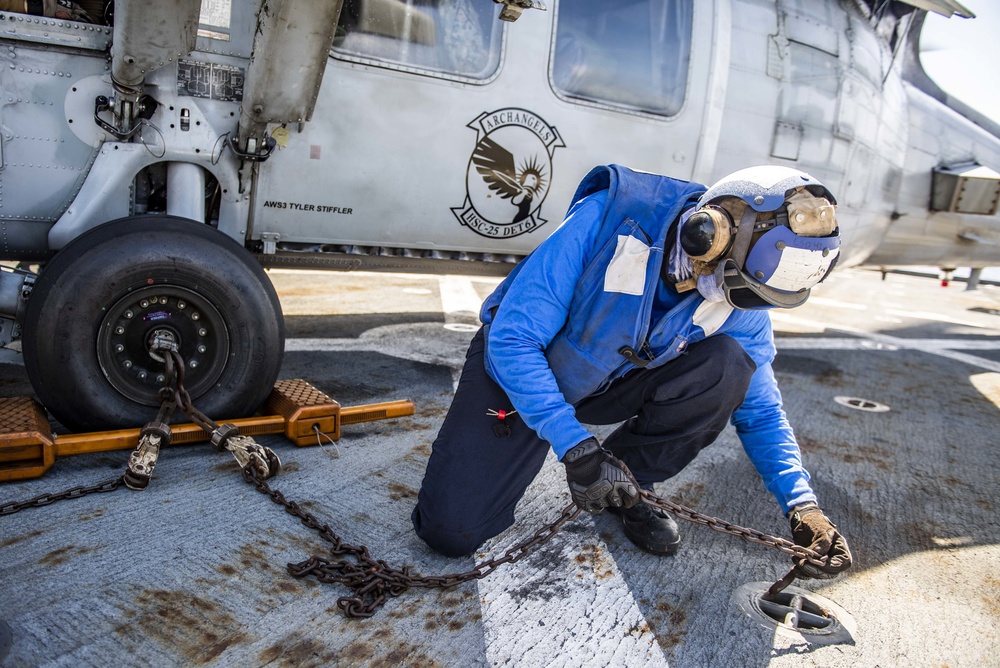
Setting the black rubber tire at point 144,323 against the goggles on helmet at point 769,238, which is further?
the black rubber tire at point 144,323

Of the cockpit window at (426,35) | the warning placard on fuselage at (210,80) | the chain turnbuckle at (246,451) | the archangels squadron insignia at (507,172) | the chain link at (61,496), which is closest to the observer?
the chain link at (61,496)

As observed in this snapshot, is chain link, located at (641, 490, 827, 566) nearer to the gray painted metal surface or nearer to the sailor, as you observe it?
the sailor

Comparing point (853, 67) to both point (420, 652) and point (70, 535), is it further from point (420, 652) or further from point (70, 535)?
point (70, 535)

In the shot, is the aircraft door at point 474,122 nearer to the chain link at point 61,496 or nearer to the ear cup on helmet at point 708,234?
the chain link at point 61,496

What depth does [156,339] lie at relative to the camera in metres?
2.64

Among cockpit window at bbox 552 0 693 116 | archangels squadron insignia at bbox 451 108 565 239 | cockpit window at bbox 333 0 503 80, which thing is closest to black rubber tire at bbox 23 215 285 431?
cockpit window at bbox 333 0 503 80

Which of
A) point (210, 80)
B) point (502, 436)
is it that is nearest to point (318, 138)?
point (210, 80)

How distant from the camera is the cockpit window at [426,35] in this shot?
10.4 ft

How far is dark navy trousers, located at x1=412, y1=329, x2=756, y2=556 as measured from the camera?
2.16 metres

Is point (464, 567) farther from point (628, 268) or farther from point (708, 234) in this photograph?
point (708, 234)

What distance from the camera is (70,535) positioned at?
2.04 meters

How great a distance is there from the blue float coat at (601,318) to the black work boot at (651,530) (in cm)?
36

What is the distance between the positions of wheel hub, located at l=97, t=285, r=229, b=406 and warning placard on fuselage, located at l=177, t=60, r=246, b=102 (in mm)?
863

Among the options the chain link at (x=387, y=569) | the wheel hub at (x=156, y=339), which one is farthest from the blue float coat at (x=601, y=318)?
the wheel hub at (x=156, y=339)
